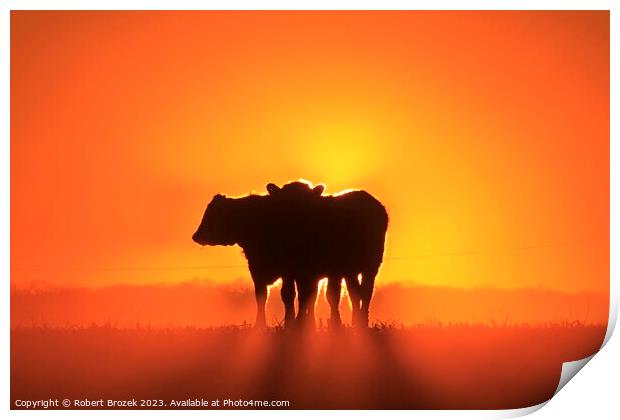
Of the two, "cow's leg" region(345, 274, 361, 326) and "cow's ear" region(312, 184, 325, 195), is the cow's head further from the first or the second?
"cow's leg" region(345, 274, 361, 326)

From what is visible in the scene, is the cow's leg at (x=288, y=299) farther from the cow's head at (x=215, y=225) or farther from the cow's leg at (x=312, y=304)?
the cow's head at (x=215, y=225)

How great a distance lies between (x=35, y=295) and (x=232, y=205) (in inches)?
45.0

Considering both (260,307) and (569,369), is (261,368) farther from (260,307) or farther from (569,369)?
(569,369)

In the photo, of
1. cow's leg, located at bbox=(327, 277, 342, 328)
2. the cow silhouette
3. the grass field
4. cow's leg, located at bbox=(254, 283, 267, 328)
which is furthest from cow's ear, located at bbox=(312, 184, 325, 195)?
the grass field

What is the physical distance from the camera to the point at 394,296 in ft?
17.9

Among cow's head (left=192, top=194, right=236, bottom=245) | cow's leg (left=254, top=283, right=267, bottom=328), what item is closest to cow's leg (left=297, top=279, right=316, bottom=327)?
cow's leg (left=254, top=283, right=267, bottom=328)

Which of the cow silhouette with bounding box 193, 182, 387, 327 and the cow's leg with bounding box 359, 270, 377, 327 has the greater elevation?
the cow silhouette with bounding box 193, 182, 387, 327

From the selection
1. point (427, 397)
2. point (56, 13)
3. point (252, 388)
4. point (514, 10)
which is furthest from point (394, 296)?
point (56, 13)

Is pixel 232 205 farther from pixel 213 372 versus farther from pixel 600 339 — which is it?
pixel 600 339

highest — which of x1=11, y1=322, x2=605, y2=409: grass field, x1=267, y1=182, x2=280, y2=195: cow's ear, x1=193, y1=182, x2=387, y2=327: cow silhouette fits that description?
x1=267, y1=182, x2=280, y2=195: cow's ear

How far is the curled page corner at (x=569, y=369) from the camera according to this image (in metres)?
5.45

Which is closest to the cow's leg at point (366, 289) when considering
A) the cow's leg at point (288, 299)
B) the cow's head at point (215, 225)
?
the cow's leg at point (288, 299)

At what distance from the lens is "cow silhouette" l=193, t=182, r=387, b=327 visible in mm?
5438

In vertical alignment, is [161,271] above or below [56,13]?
below
